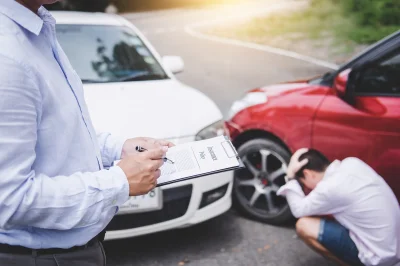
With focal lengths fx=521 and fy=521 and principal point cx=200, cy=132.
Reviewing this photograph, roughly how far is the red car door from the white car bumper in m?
0.86

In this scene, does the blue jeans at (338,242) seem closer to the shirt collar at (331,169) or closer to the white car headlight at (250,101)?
the shirt collar at (331,169)

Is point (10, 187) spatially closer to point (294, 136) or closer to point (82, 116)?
point (82, 116)

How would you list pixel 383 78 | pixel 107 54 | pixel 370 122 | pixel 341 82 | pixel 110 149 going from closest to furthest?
pixel 110 149 < pixel 370 122 < pixel 383 78 < pixel 341 82 < pixel 107 54

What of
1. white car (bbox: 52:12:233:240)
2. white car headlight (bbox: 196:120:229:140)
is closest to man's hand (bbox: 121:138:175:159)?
white car (bbox: 52:12:233:240)

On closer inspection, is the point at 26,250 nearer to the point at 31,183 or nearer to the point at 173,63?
the point at 31,183

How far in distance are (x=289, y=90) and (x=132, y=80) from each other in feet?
4.27

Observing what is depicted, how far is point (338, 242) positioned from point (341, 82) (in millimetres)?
1181

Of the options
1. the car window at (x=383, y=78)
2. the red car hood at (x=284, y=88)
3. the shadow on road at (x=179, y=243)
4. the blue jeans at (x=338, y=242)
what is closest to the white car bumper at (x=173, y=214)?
the shadow on road at (x=179, y=243)

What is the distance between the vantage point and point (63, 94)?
4.79 feet

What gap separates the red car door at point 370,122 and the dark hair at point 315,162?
1.31 ft

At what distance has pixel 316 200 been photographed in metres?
3.10

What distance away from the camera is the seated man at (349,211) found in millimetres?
2932

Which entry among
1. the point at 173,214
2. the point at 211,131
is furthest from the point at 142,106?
the point at 173,214

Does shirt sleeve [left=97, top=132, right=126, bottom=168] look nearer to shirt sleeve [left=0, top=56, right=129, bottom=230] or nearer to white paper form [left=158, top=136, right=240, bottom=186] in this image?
white paper form [left=158, top=136, right=240, bottom=186]
